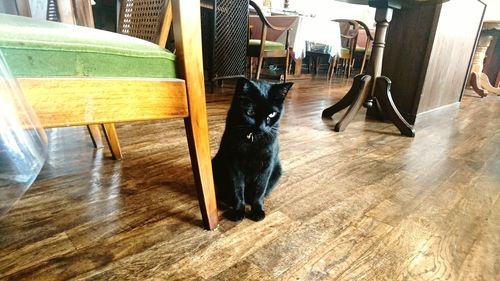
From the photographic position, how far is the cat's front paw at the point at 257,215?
0.74 meters

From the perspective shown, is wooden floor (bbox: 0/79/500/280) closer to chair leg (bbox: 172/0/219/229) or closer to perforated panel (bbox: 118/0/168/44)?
chair leg (bbox: 172/0/219/229)

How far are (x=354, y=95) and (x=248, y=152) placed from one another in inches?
51.0

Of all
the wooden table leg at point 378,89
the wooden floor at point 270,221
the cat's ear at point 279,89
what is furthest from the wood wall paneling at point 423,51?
the cat's ear at point 279,89

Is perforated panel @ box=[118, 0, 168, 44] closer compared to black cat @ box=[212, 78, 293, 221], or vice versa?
black cat @ box=[212, 78, 293, 221]

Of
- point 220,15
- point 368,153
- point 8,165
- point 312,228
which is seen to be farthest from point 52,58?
point 220,15

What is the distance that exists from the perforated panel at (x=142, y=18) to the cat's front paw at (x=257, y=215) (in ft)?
1.87

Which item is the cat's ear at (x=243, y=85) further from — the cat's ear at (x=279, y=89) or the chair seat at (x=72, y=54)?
the chair seat at (x=72, y=54)

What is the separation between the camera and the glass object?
0.30 m

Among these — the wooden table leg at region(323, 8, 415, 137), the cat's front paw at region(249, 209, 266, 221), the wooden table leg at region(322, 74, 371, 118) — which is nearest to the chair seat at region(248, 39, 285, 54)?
the wooden table leg at region(322, 74, 371, 118)

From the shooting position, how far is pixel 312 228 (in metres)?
0.72

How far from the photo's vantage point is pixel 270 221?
0.74 metres

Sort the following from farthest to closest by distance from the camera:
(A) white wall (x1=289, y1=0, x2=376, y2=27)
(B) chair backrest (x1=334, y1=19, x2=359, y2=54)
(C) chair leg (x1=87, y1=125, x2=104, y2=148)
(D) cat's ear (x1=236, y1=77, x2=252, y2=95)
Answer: (A) white wall (x1=289, y1=0, x2=376, y2=27) < (B) chair backrest (x1=334, y1=19, x2=359, y2=54) < (C) chair leg (x1=87, y1=125, x2=104, y2=148) < (D) cat's ear (x1=236, y1=77, x2=252, y2=95)

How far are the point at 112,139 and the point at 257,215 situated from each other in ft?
1.97

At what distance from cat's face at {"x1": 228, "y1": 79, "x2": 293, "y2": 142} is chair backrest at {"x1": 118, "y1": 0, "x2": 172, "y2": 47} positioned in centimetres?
32
